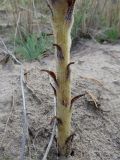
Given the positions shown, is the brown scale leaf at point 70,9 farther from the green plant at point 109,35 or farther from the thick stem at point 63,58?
the green plant at point 109,35

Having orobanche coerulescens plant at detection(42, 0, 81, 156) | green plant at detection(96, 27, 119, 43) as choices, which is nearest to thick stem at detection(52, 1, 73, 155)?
orobanche coerulescens plant at detection(42, 0, 81, 156)

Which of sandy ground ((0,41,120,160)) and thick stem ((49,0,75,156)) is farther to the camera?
sandy ground ((0,41,120,160))

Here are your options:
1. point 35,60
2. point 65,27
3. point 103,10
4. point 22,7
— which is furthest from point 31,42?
point 65,27

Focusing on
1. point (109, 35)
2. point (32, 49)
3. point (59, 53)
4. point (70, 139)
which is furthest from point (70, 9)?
point (109, 35)

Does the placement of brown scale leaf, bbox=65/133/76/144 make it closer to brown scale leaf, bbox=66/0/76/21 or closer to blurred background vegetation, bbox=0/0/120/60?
brown scale leaf, bbox=66/0/76/21

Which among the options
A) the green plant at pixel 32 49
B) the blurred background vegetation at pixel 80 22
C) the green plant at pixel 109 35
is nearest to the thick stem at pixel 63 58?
the green plant at pixel 32 49

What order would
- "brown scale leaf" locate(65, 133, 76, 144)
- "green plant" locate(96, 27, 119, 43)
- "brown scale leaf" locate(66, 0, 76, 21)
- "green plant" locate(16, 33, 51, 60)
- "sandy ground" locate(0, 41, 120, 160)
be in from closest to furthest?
"brown scale leaf" locate(66, 0, 76, 21)
"brown scale leaf" locate(65, 133, 76, 144)
"sandy ground" locate(0, 41, 120, 160)
"green plant" locate(16, 33, 51, 60)
"green plant" locate(96, 27, 119, 43)

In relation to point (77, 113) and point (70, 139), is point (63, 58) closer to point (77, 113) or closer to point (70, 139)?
point (70, 139)
